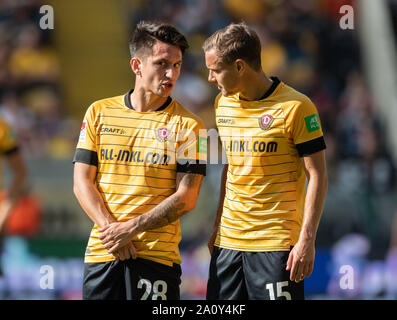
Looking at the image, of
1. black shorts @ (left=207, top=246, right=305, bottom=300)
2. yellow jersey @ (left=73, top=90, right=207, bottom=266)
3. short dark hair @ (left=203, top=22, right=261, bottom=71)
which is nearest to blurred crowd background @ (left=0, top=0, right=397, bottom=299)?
black shorts @ (left=207, top=246, right=305, bottom=300)

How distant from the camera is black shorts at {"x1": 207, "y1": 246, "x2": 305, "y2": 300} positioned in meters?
4.09

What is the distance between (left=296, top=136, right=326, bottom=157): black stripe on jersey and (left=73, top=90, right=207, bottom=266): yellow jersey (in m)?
0.62

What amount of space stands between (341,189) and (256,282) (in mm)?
5398

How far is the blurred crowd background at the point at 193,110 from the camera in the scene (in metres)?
8.99

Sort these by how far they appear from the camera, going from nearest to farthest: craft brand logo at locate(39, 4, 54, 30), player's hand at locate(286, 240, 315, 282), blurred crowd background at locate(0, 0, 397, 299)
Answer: player's hand at locate(286, 240, 315, 282)
craft brand logo at locate(39, 4, 54, 30)
blurred crowd background at locate(0, 0, 397, 299)

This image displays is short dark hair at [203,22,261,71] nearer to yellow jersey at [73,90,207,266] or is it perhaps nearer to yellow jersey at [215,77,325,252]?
yellow jersey at [215,77,325,252]

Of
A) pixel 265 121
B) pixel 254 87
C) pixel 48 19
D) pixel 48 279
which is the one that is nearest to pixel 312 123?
pixel 265 121

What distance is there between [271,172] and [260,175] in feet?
0.22

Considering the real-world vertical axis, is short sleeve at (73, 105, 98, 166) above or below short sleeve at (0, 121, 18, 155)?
below

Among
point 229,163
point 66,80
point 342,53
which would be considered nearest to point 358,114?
point 342,53

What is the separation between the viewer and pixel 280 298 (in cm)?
407

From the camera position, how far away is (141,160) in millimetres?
4223

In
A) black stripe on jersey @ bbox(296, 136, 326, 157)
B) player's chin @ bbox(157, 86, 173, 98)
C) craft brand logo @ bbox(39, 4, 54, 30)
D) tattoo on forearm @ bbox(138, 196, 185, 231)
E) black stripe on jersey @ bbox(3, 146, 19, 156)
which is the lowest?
tattoo on forearm @ bbox(138, 196, 185, 231)

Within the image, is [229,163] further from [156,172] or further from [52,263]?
[52,263]
